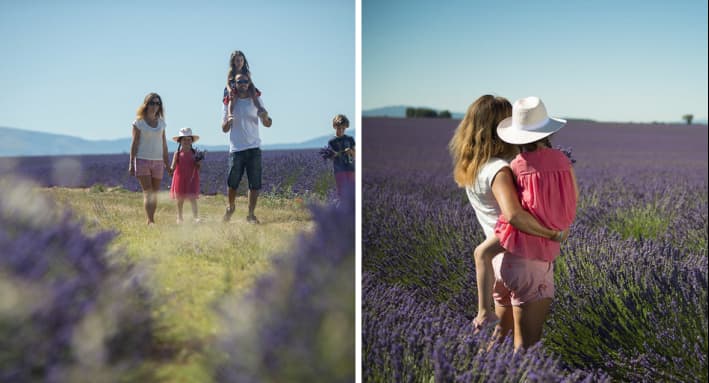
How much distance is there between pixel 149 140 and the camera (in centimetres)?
158

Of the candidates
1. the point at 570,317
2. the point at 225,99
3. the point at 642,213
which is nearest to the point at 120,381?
the point at 225,99

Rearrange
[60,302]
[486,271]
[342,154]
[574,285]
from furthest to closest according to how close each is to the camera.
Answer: [574,285] < [486,271] < [342,154] < [60,302]

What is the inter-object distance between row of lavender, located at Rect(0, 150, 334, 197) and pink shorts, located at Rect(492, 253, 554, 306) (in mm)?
628

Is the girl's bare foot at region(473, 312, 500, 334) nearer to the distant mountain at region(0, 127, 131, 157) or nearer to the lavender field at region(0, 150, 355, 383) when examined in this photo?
the lavender field at region(0, 150, 355, 383)

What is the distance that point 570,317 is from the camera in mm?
2518

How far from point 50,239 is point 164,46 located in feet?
1.84

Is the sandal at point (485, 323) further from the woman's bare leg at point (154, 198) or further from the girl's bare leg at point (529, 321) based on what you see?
the woman's bare leg at point (154, 198)

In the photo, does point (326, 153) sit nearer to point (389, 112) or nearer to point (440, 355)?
point (440, 355)

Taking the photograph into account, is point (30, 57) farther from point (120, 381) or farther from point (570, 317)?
point (570, 317)

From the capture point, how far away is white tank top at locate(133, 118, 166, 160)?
1.56 m

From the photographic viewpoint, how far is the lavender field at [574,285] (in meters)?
2.31

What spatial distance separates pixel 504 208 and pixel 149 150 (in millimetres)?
1042

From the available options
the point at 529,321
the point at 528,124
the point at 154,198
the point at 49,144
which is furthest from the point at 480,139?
the point at 49,144

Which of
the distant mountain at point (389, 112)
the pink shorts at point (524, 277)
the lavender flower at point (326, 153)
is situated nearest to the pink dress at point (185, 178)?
the lavender flower at point (326, 153)
